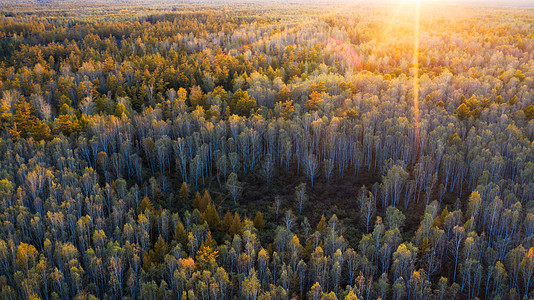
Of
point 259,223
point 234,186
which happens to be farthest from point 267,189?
point 259,223

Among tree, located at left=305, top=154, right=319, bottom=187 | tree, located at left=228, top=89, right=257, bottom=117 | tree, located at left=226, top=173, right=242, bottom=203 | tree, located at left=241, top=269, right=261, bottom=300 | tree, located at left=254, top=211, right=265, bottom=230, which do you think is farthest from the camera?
tree, located at left=228, top=89, right=257, bottom=117

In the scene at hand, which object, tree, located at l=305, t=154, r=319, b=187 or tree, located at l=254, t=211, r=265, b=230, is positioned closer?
tree, located at l=254, t=211, r=265, b=230

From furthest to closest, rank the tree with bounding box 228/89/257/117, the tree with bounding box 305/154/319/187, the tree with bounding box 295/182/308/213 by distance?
1. the tree with bounding box 228/89/257/117
2. the tree with bounding box 305/154/319/187
3. the tree with bounding box 295/182/308/213

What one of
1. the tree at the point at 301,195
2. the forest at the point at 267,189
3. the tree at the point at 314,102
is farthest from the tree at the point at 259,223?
the tree at the point at 314,102

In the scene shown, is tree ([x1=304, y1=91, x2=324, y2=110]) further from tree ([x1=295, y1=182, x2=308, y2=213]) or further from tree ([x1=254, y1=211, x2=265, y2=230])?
tree ([x1=254, y1=211, x2=265, y2=230])

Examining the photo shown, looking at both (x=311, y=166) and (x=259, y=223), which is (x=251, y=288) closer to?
(x=259, y=223)

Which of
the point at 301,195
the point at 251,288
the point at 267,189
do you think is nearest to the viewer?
the point at 251,288

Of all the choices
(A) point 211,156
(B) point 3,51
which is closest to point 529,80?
(A) point 211,156

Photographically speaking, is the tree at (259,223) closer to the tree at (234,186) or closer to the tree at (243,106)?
the tree at (234,186)

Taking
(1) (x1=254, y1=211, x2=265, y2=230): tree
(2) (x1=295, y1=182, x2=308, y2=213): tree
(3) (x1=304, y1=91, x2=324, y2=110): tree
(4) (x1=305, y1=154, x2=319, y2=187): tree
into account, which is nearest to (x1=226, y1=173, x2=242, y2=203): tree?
(1) (x1=254, y1=211, x2=265, y2=230): tree
